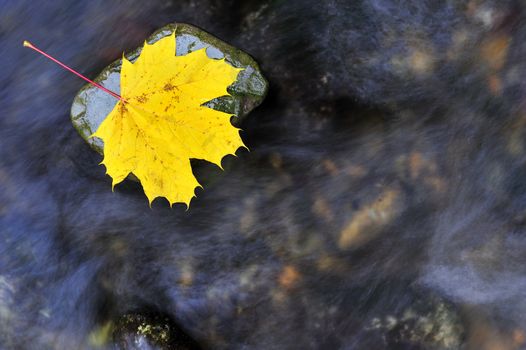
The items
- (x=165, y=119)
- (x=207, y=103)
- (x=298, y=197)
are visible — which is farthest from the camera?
(x=298, y=197)

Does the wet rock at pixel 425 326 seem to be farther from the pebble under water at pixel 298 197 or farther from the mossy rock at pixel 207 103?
the mossy rock at pixel 207 103

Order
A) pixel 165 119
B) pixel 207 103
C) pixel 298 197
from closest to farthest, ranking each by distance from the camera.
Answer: pixel 165 119 → pixel 207 103 → pixel 298 197

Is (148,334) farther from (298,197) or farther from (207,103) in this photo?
(207,103)

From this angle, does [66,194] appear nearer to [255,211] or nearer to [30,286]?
[30,286]

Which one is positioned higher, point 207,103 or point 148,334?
point 207,103

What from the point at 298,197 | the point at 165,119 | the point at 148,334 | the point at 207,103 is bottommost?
the point at 148,334

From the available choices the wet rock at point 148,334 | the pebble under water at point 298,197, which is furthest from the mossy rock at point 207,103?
the wet rock at point 148,334

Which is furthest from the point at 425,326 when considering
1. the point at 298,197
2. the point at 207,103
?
the point at 207,103

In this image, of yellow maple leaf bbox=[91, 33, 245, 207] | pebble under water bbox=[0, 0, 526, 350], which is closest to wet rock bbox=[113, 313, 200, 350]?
pebble under water bbox=[0, 0, 526, 350]
